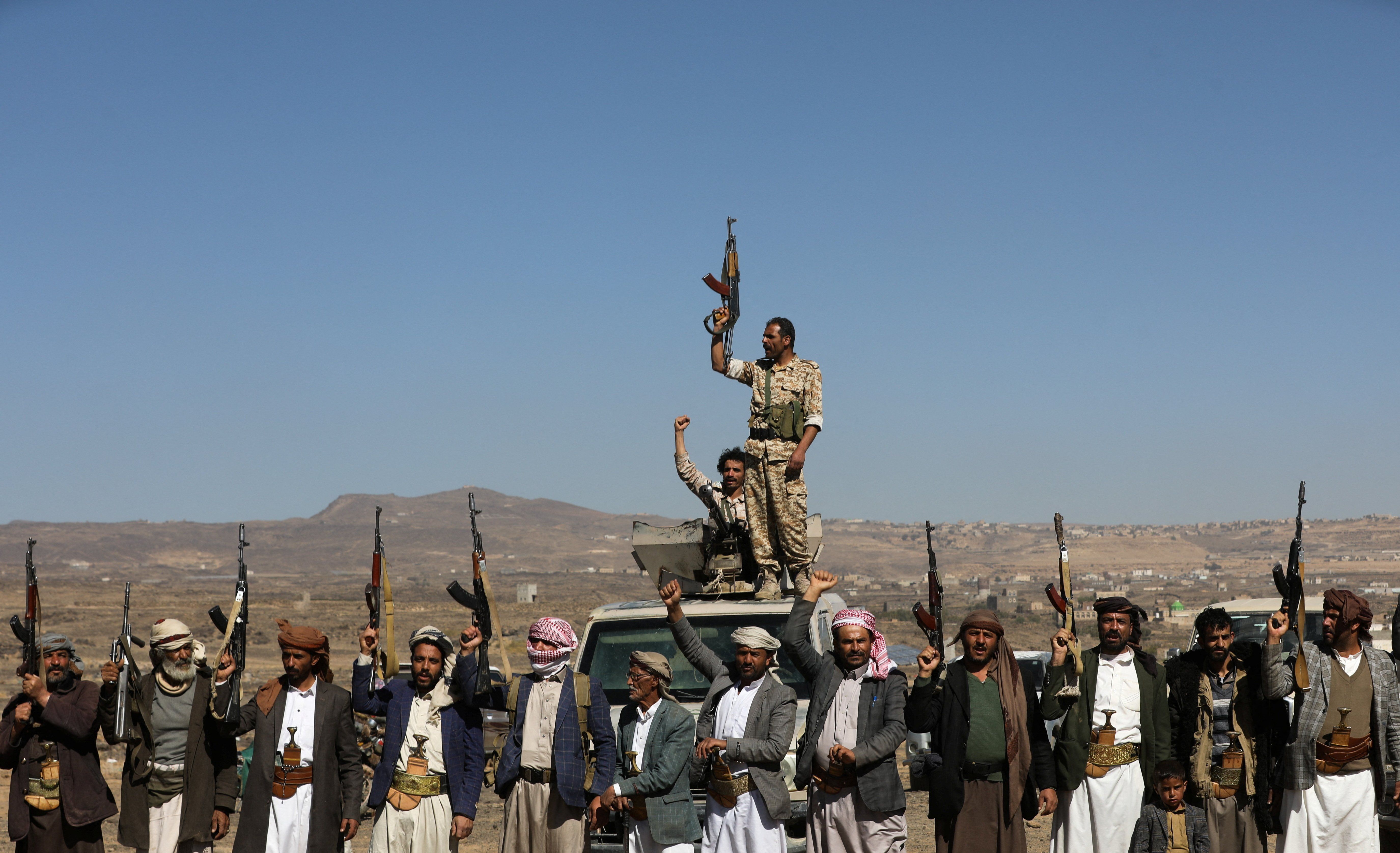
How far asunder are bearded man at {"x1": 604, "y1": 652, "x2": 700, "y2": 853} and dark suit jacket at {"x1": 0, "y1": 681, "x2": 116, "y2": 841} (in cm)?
308

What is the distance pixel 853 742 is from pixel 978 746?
25.9 inches

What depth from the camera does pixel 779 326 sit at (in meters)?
10.2

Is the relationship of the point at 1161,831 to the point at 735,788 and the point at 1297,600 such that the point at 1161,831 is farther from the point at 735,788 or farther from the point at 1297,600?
the point at 735,788

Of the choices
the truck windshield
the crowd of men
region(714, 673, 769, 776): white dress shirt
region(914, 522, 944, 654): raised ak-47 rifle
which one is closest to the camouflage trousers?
the truck windshield

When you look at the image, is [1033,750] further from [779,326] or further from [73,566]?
[73,566]

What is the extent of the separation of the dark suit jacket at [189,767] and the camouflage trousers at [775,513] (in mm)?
4186

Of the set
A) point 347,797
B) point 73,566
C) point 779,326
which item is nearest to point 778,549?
point 779,326

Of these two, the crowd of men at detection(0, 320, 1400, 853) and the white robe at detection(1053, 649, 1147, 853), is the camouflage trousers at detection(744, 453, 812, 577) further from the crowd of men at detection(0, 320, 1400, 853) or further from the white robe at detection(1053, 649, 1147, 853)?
the white robe at detection(1053, 649, 1147, 853)

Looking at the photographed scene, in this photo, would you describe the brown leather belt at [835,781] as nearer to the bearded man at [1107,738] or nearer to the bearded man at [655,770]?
the bearded man at [655,770]

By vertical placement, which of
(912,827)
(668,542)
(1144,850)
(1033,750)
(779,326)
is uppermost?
(779,326)

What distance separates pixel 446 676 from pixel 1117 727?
12.0ft

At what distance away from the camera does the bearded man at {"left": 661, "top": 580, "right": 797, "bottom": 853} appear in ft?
22.1

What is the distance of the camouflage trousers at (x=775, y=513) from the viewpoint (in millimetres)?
9945

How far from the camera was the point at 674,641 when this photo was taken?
8.72 metres
